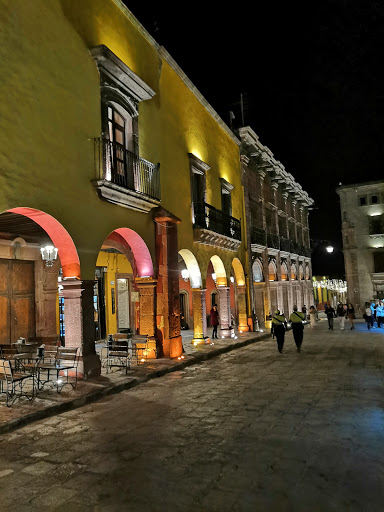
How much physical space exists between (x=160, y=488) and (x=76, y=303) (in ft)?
18.3

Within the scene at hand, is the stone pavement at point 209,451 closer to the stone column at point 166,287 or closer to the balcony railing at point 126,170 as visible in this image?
the stone column at point 166,287

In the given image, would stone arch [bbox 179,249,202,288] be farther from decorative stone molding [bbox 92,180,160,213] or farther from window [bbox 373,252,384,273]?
window [bbox 373,252,384,273]

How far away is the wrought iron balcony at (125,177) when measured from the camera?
31.6 ft

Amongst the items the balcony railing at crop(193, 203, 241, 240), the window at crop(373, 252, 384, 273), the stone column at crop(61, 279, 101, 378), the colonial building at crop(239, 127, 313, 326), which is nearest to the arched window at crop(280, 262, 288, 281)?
the colonial building at crop(239, 127, 313, 326)

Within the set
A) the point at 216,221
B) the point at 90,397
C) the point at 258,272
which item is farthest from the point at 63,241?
the point at 258,272

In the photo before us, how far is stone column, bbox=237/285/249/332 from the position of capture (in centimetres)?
1980

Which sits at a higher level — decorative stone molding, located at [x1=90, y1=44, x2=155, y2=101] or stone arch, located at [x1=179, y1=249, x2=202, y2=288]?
decorative stone molding, located at [x1=90, y1=44, x2=155, y2=101]

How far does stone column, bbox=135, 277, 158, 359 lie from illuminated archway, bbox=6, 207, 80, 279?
3.17 meters

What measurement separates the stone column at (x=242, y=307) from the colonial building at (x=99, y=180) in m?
2.11

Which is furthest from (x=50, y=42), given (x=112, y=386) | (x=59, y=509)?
(x=59, y=509)

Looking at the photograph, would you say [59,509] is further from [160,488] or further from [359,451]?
[359,451]

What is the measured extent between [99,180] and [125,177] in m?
1.35

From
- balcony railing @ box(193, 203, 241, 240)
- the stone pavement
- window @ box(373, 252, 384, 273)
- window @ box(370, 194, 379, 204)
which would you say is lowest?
the stone pavement

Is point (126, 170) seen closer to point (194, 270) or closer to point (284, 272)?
point (194, 270)
